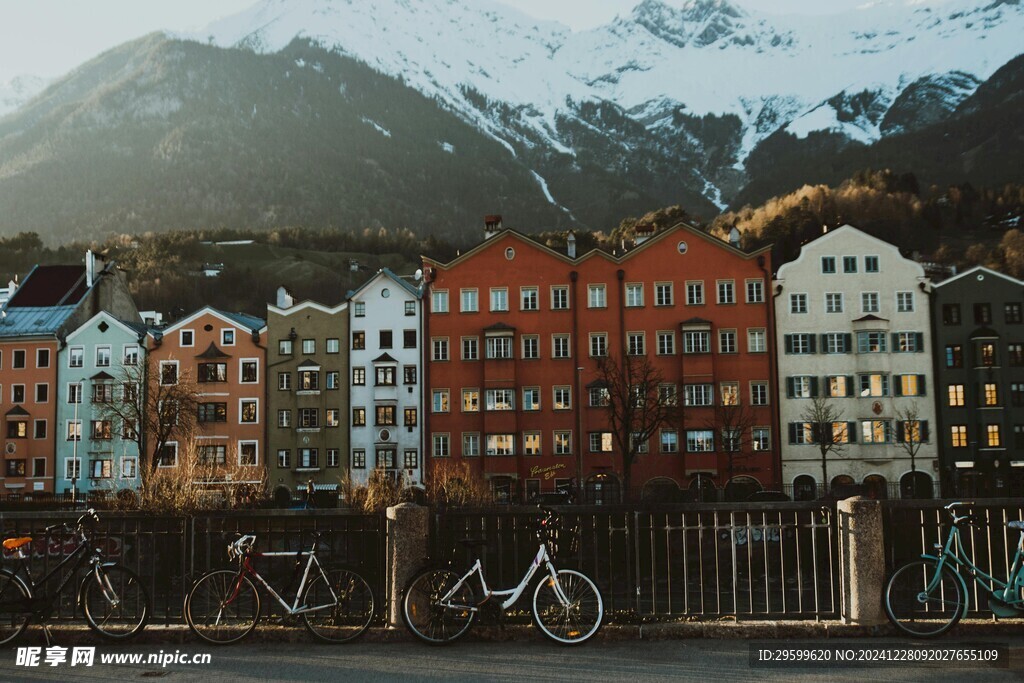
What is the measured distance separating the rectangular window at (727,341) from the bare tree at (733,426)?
9.26 ft

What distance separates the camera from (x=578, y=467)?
208 feet

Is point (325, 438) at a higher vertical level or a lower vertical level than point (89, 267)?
lower

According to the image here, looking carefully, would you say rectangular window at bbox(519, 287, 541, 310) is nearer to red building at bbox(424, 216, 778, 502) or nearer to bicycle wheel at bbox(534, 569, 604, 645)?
red building at bbox(424, 216, 778, 502)

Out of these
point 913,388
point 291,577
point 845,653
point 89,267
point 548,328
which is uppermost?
point 89,267

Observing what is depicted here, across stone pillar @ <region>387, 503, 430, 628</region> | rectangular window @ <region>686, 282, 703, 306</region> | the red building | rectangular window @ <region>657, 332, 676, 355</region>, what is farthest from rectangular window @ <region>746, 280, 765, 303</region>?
stone pillar @ <region>387, 503, 430, 628</region>

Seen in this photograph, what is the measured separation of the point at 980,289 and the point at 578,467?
26.1 m

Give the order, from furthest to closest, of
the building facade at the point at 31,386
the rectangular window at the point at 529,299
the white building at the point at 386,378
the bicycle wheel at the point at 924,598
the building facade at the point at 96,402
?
the building facade at the point at 31,386 → the building facade at the point at 96,402 → the white building at the point at 386,378 → the rectangular window at the point at 529,299 → the bicycle wheel at the point at 924,598

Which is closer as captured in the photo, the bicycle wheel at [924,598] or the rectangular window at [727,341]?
the bicycle wheel at [924,598]

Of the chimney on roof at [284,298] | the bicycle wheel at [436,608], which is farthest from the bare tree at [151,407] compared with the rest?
the bicycle wheel at [436,608]

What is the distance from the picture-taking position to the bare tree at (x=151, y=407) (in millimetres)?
63438

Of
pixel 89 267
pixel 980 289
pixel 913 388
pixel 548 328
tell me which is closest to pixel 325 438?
pixel 548 328

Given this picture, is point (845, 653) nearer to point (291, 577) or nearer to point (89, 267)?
point (291, 577)

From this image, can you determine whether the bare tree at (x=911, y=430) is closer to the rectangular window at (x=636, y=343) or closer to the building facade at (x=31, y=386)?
the rectangular window at (x=636, y=343)

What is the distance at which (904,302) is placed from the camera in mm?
62938
